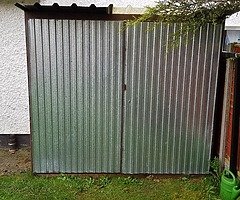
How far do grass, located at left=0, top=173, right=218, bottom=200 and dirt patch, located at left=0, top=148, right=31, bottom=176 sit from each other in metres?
0.27

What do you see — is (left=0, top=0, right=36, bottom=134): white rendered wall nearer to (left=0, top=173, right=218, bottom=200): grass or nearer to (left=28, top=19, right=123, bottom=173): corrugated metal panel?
(left=0, top=173, right=218, bottom=200): grass

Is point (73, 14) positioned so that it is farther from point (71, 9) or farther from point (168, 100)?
point (168, 100)

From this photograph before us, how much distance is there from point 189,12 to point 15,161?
4020mm

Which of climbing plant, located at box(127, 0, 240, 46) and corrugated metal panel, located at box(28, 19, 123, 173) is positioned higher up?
climbing plant, located at box(127, 0, 240, 46)

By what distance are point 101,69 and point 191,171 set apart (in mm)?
2217

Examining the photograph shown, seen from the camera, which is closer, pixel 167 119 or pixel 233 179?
pixel 233 179

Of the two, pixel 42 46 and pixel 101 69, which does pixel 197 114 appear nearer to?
pixel 101 69

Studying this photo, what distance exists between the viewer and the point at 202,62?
16.1ft

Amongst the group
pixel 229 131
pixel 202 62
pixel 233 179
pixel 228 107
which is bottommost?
pixel 233 179

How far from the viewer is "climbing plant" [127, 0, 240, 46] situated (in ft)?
13.3

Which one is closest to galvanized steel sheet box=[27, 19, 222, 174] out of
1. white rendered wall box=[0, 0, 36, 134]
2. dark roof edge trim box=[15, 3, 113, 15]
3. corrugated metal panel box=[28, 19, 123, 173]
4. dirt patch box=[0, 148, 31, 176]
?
corrugated metal panel box=[28, 19, 123, 173]

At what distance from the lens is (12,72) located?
633cm

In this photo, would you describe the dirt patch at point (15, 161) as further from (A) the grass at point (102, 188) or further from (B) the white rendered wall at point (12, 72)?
(B) the white rendered wall at point (12, 72)

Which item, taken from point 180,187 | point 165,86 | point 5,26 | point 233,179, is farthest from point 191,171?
point 5,26
